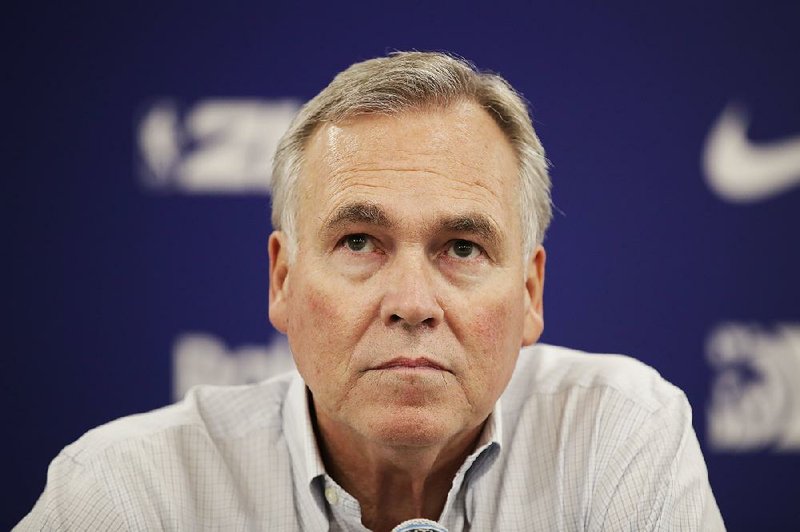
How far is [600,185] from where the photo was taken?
3059 mm

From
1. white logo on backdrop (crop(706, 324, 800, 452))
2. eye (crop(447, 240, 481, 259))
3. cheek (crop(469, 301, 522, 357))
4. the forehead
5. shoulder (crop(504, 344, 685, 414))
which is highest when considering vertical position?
the forehead

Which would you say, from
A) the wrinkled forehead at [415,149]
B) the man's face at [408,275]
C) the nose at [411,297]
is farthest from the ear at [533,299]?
the nose at [411,297]

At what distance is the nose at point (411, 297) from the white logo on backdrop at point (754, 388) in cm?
182

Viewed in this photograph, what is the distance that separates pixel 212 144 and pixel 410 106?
1.36m

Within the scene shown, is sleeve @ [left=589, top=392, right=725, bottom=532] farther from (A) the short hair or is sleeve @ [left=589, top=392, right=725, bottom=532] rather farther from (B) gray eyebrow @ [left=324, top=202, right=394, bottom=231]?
(B) gray eyebrow @ [left=324, top=202, right=394, bottom=231]

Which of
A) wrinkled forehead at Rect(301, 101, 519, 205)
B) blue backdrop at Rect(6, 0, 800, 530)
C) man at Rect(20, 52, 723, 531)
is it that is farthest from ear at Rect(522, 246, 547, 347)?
blue backdrop at Rect(6, 0, 800, 530)

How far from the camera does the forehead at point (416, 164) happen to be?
66.6 inches

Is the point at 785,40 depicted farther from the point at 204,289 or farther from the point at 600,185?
the point at 204,289

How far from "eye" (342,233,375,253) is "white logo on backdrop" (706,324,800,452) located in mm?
1842

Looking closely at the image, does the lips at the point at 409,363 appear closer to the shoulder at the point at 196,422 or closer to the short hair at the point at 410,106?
the short hair at the point at 410,106

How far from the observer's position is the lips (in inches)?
62.4

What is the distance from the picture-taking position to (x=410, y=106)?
5.82ft

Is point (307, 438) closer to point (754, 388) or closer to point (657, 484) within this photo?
point (657, 484)

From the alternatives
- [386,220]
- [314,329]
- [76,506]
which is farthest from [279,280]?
[76,506]
